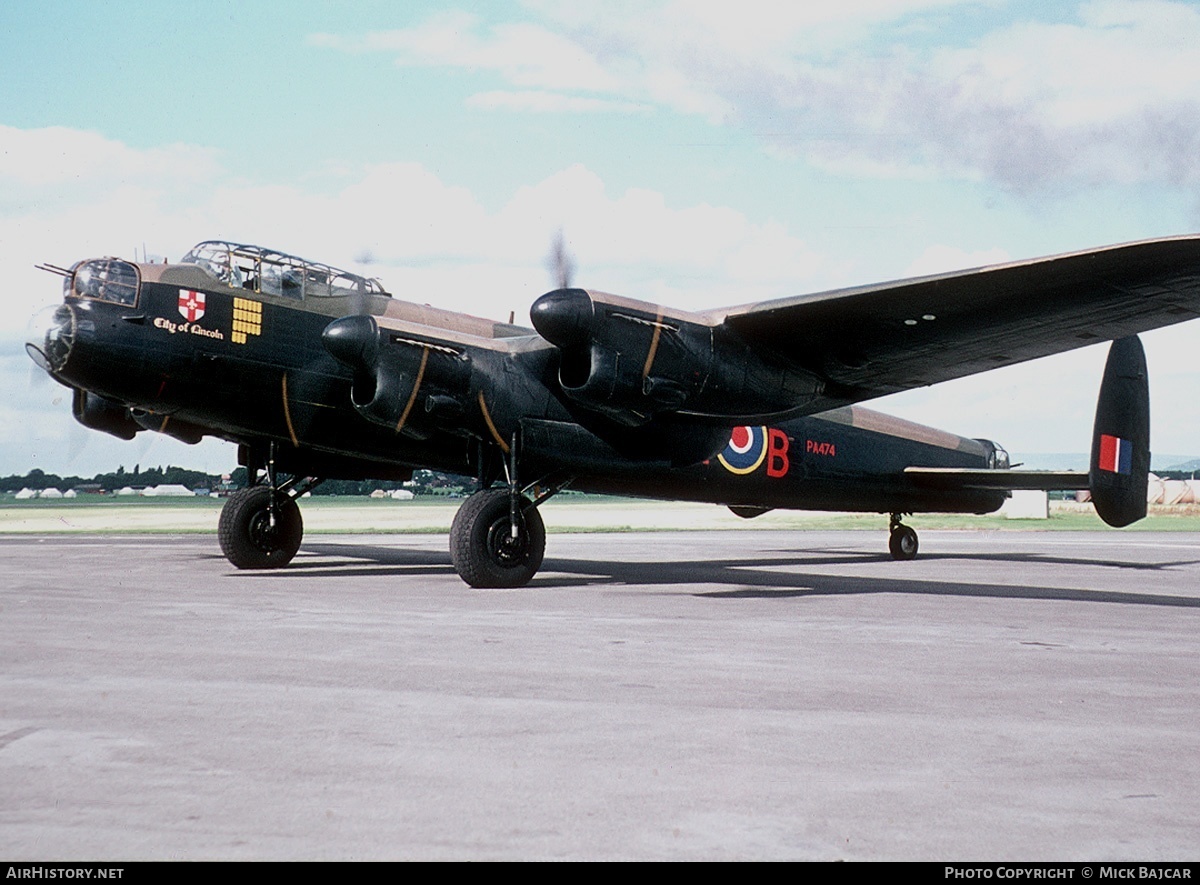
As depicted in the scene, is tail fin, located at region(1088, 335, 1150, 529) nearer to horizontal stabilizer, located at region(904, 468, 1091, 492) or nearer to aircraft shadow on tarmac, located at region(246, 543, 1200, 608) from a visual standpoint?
horizontal stabilizer, located at region(904, 468, 1091, 492)

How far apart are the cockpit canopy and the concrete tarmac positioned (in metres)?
4.44

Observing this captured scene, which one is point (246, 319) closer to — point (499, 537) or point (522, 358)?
point (522, 358)

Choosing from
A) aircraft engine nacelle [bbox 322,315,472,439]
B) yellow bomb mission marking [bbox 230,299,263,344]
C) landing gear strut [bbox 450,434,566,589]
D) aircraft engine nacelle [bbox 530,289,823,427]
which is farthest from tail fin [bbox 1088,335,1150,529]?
yellow bomb mission marking [bbox 230,299,263,344]

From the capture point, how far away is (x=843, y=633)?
363 inches

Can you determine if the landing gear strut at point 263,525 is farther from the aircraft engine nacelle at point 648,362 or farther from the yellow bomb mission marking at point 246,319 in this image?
the aircraft engine nacelle at point 648,362

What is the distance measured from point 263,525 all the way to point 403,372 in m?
5.07

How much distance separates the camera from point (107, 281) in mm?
13430

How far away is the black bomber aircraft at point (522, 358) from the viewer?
12336 millimetres

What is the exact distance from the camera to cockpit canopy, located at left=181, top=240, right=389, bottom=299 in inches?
563

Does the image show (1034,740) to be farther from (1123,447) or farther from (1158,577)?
(1123,447)

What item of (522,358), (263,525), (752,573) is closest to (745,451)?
Result: (752,573)

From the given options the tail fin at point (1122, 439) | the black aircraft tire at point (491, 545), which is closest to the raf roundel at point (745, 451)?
the black aircraft tire at point (491, 545)

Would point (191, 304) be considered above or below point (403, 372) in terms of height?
above

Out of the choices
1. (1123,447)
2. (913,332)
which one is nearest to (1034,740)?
(913,332)
